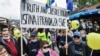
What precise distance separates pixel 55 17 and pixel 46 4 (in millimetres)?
448

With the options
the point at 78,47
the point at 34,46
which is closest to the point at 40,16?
the point at 78,47

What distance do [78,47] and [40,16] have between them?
1.23m

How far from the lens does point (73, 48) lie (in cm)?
1001

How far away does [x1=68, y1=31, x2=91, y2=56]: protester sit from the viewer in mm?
9484

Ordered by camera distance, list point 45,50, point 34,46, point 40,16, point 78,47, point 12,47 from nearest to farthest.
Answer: point 45,50
point 12,47
point 78,47
point 40,16
point 34,46

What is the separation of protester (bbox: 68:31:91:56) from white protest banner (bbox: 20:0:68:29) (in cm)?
86

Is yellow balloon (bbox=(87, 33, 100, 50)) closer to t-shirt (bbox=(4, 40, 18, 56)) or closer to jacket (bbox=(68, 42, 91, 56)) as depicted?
jacket (bbox=(68, 42, 91, 56))

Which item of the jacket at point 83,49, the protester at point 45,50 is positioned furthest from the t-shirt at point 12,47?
the jacket at point 83,49

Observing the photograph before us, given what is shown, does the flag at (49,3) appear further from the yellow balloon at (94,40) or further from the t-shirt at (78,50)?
the yellow balloon at (94,40)

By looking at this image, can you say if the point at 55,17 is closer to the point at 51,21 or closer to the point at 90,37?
the point at 51,21

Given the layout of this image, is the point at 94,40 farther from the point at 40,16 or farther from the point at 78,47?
the point at 40,16

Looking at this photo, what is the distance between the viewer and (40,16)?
9953 millimetres

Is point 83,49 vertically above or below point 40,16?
below

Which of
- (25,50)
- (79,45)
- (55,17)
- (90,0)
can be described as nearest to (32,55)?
(25,50)
